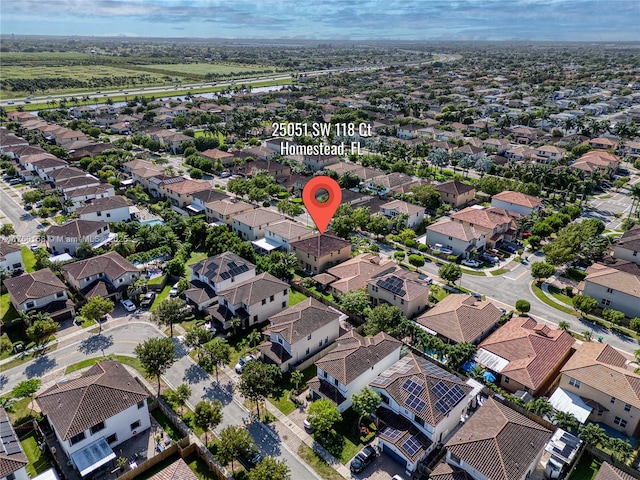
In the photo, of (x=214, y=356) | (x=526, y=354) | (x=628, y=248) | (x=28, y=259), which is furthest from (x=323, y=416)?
(x=28, y=259)

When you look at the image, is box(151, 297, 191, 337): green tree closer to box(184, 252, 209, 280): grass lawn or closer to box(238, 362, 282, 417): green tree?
box(238, 362, 282, 417): green tree

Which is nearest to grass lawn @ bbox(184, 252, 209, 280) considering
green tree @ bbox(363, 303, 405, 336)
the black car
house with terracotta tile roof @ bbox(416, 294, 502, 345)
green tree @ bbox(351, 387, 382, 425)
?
green tree @ bbox(363, 303, 405, 336)

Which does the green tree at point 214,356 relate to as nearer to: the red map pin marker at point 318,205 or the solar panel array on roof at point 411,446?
the solar panel array on roof at point 411,446

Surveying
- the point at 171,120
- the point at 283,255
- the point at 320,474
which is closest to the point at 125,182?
the point at 283,255

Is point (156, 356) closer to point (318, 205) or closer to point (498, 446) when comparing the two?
point (498, 446)

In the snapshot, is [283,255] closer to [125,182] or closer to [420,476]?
[420,476]

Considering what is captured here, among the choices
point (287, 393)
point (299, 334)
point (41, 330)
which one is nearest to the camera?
point (287, 393)
